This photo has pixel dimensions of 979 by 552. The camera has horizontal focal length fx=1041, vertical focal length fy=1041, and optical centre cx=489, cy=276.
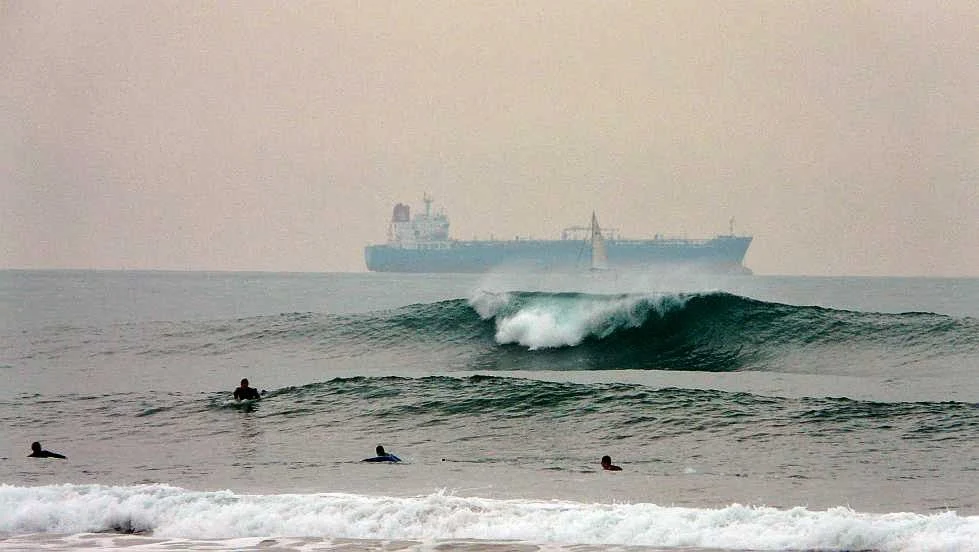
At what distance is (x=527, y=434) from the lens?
1728 centimetres

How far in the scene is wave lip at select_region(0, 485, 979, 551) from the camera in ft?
34.7

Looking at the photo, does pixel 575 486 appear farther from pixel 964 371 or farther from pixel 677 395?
pixel 964 371

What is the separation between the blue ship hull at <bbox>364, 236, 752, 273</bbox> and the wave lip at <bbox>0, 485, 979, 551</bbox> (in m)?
114

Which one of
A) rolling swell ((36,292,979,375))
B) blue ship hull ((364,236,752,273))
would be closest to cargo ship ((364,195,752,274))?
blue ship hull ((364,236,752,273))

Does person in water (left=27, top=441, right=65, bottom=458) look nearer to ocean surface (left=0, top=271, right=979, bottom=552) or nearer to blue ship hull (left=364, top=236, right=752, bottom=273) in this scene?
ocean surface (left=0, top=271, right=979, bottom=552)

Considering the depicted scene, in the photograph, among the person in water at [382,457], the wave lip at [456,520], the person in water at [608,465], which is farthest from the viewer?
the person in water at [382,457]

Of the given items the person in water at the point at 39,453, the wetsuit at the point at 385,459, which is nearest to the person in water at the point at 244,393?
the person in water at the point at 39,453

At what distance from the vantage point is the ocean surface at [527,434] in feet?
37.0

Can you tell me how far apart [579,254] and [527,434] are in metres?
114

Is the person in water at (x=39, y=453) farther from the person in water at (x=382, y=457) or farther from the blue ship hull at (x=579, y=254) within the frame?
the blue ship hull at (x=579, y=254)

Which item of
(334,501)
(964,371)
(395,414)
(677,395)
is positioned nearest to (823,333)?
(964,371)

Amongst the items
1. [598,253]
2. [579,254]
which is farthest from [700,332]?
[579,254]

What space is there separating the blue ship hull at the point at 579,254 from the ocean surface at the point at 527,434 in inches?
3786

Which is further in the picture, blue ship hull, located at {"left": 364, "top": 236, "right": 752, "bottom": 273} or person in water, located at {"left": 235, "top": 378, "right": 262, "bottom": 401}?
blue ship hull, located at {"left": 364, "top": 236, "right": 752, "bottom": 273}
